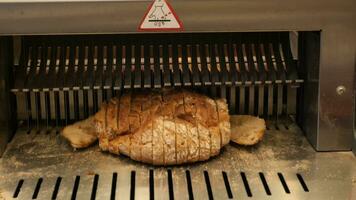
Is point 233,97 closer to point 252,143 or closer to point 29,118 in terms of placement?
point 252,143

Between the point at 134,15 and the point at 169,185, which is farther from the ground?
the point at 134,15

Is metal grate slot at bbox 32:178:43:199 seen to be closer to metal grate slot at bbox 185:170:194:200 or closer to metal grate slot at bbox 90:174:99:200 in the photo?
metal grate slot at bbox 90:174:99:200

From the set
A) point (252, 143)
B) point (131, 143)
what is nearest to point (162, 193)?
point (131, 143)

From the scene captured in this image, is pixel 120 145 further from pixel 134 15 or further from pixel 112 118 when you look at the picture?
pixel 134 15

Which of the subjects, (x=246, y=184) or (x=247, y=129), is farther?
(x=247, y=129)

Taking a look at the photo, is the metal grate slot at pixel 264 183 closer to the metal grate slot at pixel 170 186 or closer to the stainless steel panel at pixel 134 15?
the metal grate slot at pixel 170 186

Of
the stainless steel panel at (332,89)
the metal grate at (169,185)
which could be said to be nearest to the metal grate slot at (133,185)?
the metal grate at (169,185)

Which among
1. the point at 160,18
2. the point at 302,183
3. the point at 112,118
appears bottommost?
the point at 302,183

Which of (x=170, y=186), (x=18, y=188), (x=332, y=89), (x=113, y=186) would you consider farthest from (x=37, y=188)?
(x=332, y=89)
